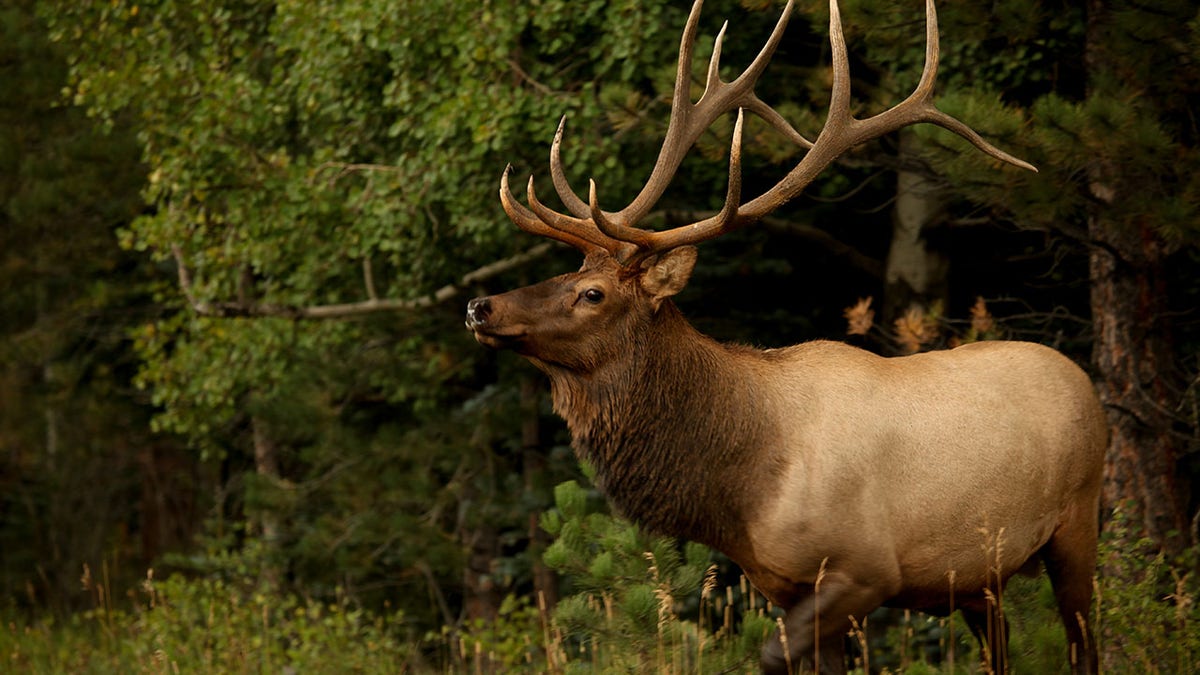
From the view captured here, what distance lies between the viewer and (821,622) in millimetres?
4758

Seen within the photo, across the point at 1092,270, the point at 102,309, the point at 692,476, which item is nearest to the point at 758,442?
the point at 692,476

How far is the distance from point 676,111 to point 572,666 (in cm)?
211

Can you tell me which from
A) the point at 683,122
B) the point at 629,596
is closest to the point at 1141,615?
the point at 629,596

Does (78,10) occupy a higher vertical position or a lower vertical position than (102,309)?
higher

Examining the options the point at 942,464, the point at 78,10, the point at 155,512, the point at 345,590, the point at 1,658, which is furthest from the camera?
the point at 155,512

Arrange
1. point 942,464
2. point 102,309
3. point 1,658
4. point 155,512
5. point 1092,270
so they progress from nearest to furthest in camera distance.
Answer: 1. point 942,464
2. point 1092,270
3. point 1,658
4. point 102,309
5. point 155,512

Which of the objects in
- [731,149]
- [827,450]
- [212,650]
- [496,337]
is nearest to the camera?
[827,450]

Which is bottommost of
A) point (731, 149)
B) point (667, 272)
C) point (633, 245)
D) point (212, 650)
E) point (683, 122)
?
point (212, 650)

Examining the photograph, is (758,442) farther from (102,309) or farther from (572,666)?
(102,309)

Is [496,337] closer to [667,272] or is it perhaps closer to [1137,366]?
[667,272]

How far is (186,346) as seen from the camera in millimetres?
11086

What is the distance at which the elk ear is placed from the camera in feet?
16.9

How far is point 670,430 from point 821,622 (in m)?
0.85

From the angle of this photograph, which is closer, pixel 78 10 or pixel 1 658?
pixel 1 658
